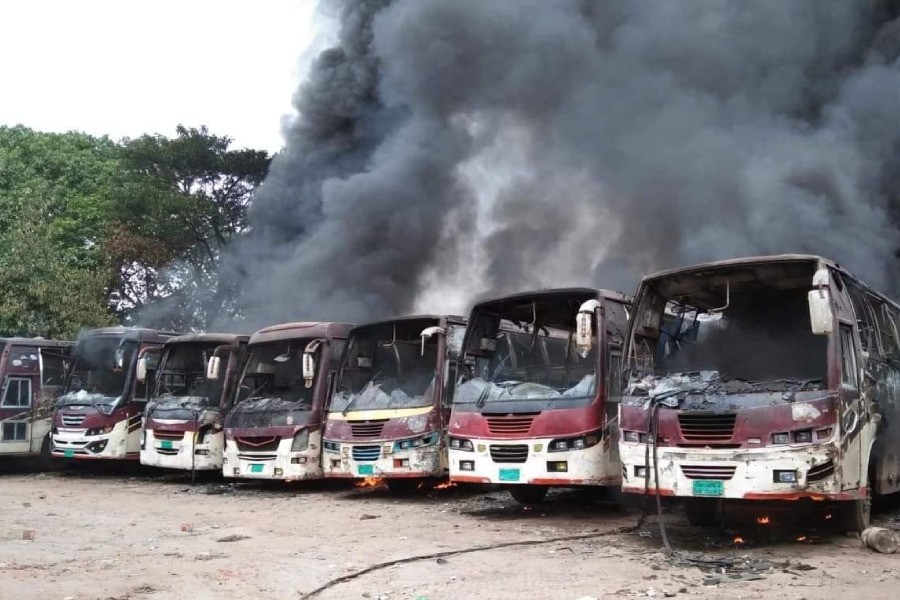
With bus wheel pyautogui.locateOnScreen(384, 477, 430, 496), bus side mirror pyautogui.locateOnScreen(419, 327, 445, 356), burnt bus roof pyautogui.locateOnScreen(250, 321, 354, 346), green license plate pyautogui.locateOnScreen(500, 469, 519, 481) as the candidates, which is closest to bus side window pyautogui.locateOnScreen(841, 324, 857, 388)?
green license plate pyautogui.locateOnScreen(500, 469, 519, 481)

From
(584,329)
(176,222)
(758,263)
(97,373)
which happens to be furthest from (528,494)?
(176,222)

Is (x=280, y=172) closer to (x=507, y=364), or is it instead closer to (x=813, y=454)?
(x=507, y=364)

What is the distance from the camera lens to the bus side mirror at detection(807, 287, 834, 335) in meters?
6.11

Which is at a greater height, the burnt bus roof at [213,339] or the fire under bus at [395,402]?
the burnt bus roof at [213,339]

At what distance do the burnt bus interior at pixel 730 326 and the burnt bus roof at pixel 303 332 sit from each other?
508 cm

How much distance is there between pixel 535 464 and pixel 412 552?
81.2 inches

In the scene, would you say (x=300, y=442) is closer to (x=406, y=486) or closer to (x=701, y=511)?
(x=406, y=486)

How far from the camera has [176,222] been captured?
77.7 ft

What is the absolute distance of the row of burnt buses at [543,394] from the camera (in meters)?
6.34

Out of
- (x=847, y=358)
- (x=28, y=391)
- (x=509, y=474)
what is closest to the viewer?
(x=847, y=358)

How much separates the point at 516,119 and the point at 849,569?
1589 centimetres

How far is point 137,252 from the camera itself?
74.3 feet

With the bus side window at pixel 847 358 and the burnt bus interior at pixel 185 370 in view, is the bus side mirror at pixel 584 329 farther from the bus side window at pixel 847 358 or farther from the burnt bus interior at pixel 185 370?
the burnt bus interior at pixel 185 370

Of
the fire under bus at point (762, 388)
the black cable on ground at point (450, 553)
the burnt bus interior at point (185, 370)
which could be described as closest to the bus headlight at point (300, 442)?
the burnt bus interior at point (185, 370)
